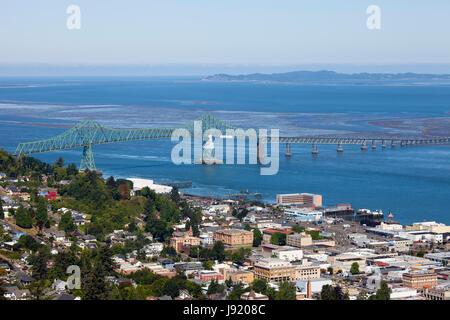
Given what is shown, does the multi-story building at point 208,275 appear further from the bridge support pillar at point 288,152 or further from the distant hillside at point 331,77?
the distant hillside at point 331,77

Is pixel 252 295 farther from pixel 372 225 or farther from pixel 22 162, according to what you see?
pixel 22 162

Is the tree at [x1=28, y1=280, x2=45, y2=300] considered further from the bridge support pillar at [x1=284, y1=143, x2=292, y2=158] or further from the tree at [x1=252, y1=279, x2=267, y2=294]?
the bridge support pillar at [x1=284, y1=143, x2=292, y2=158]

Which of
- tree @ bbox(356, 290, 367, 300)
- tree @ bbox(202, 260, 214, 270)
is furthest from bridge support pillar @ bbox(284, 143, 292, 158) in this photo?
tree @ bbox(356, 290, 367, 300)

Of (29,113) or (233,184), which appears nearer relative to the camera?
(233,184)

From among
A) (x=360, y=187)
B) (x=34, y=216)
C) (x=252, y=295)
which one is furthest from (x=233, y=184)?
(x=252, y=295)

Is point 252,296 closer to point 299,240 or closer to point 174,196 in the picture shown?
point 299,240
